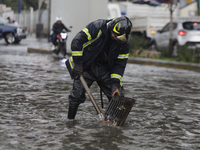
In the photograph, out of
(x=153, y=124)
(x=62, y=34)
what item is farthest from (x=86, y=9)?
(x=153, y=124)

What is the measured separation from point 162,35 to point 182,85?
900cm

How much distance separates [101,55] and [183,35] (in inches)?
485

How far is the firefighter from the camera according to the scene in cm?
543

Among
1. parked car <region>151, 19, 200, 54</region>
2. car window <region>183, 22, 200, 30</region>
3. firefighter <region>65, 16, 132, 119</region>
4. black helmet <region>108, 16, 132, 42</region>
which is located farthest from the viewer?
car window <region>183, 22, 200, 30</region>

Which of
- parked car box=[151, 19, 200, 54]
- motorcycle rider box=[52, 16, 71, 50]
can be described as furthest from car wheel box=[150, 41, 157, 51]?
motorcycle rider box=[52, 16, 71, 50]

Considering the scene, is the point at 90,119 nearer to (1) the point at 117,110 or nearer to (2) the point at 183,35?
(1) the point at 117,110

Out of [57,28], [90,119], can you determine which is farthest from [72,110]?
[57,28]

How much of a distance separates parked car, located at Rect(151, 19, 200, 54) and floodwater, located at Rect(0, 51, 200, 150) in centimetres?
681

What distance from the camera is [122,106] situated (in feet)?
18.9

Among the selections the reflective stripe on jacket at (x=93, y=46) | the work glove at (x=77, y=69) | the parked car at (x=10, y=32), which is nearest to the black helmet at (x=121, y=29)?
the reflective stripe on jacket at (x=93, y=46)

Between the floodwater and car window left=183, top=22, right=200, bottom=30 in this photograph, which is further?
car window left=183, top=22, right=200, bottom=30

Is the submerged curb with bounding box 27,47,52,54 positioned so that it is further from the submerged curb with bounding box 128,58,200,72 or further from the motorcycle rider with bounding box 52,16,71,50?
the submerged curb with bounding box 128,58,200,72

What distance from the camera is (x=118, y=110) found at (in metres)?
5.81

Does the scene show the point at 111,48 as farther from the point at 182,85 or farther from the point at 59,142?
the point at 182,85
